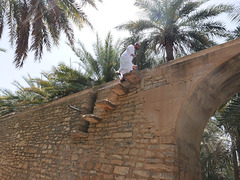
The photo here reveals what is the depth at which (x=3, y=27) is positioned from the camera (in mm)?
6977

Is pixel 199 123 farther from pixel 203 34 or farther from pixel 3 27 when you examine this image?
pixel 3 27

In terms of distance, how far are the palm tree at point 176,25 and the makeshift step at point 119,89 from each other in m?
4.37

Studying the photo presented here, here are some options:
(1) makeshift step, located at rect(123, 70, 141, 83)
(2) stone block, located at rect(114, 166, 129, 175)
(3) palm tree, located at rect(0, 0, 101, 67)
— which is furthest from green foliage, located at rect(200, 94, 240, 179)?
(3) palm tree, located at rect(0, 0, 101, 67)

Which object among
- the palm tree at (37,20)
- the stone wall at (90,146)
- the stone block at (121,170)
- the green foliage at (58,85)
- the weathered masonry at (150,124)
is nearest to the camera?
the weathered masonry at (150,124)

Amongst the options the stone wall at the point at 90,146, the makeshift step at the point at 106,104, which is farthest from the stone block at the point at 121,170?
the makeshift step at the point at 106,104

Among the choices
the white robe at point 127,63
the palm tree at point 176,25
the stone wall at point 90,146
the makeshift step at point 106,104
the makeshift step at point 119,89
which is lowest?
the stone wall at point 90,146

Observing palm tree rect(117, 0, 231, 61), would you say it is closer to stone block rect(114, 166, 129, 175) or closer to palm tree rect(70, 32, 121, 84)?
palm tree rect(70, 32, 121, 84)

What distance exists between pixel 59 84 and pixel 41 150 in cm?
400

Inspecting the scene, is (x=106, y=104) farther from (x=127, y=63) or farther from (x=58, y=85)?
(x=58, y=85)

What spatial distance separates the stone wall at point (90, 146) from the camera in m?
3.74

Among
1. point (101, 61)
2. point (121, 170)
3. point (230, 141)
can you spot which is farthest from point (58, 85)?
point (230, 141)

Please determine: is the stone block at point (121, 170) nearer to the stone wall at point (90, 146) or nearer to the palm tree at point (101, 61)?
the stone wall at point (90, 146)

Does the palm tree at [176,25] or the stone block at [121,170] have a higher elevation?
the palm tree at [176,25]

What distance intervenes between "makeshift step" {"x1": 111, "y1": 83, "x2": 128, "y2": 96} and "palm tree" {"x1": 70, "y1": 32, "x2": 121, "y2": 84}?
4296mm
